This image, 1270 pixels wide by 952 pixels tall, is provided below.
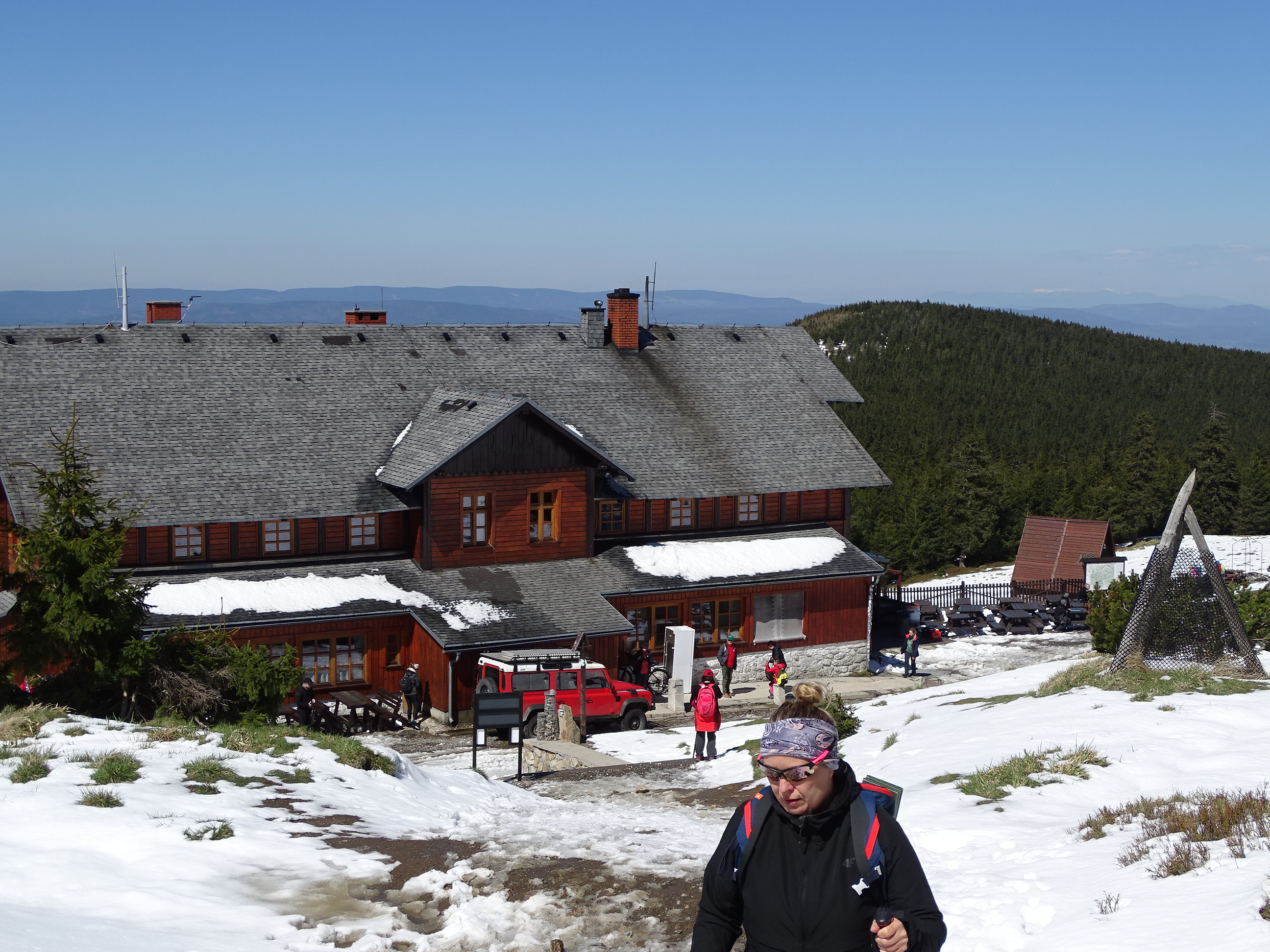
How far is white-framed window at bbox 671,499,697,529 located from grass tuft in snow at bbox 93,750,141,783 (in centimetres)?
2212

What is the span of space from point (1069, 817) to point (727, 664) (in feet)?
64.0

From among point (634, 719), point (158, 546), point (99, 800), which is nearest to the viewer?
point (99, 800)

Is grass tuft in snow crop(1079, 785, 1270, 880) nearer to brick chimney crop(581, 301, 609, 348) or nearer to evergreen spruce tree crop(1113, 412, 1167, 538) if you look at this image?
brick chimney crop(581, 301, 609, 348)

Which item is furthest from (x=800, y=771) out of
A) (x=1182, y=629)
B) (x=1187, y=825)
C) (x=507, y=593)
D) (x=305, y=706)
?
(x=507, y=593)

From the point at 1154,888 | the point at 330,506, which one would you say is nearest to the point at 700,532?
the point at 330,506

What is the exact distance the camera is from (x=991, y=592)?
45656mm

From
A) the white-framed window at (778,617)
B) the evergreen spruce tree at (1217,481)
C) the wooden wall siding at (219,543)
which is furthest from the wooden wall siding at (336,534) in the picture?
the evergreen spruce tree at (1217,481)

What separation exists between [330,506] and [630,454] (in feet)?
29.0

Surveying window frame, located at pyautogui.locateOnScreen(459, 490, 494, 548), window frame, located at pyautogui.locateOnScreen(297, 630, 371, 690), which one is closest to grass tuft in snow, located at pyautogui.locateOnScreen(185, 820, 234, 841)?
window frame, located at pyautogui.locateOnScreen(297, 630, 371, 690)

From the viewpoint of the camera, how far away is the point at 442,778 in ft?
56.9

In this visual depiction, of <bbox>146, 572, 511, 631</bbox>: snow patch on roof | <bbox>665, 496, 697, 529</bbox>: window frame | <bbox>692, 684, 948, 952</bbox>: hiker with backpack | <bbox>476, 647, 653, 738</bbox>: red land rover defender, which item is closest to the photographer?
<bbox>692, 684, 948, 952</bbox>: hiker with backpack

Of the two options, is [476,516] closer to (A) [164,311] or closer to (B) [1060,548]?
(A) [164,311]

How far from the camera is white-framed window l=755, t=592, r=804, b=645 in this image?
3438 centimetres

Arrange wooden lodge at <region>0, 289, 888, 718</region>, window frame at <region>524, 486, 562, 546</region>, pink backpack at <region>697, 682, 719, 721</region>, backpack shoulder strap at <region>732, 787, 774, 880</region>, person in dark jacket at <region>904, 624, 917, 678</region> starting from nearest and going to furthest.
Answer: backpack shoulder strap at <region>732, 787, 774, 880</region>, pink backpack at <region>697, 682, 719, 721</region>, wooden lodge at <region>0, 289, 888, 718</region>, window frame at <region>524, 486, 562, 546</region>, person in dark jacket at <region>904, 624, 917, 678</region>
